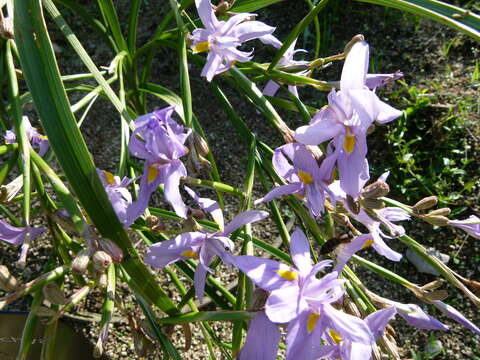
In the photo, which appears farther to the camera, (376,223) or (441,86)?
(441,86)

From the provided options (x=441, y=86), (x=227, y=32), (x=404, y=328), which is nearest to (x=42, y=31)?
(x=227, y=32)

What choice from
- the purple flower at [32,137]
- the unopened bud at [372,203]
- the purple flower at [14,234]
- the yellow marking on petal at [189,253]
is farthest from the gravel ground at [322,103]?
the unopened bud at [372,203]

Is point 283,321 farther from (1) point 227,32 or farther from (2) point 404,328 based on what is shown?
(2) point 404,328

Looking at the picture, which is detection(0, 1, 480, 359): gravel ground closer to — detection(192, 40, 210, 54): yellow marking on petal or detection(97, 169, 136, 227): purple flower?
detection(97, 169, 136, 227): purple flower

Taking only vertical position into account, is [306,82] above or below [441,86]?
above

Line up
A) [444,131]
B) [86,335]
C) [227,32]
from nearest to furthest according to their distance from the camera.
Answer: [227,32], [86,335], [444,131]

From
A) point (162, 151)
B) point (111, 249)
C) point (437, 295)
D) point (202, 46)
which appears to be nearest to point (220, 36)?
point (202, 46)

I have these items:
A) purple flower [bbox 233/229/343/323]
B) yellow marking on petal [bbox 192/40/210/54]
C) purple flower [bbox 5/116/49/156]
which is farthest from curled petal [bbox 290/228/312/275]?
purple flower [bbox 5/116/49/156]
